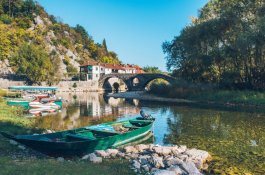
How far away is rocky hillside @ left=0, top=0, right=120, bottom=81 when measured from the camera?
9650 centimetres

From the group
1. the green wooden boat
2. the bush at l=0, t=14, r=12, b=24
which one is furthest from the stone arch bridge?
the green wooden boat

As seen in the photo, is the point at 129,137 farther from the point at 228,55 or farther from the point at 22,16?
the point at 22,16

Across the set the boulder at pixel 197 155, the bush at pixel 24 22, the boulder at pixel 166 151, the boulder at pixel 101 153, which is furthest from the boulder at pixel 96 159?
the bush at pixel 24 22

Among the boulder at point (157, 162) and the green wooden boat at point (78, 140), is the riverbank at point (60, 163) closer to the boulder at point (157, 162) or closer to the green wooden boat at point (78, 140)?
the boulder at point (157, 162)

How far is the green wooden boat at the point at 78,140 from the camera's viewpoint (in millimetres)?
16844

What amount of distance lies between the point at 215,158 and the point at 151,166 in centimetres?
499

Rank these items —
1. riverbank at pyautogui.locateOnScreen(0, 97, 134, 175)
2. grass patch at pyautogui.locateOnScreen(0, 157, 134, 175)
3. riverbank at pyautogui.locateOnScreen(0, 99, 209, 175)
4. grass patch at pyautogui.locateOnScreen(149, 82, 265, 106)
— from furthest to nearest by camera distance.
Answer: grass patch at pyautogui.locateOnScreen(149, 82, 265, 106) → riverbank at pyautogui.locateOnScreen(0, 99, 209, 175) → riverbank at pyautogui.locateOnScreen(0, 97, 134, 175) → grass patch at pyautogui.locateOnScreen(0, 157, 134, 175)

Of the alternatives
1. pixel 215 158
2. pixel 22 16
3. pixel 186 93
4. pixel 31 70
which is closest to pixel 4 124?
pixel 215 158

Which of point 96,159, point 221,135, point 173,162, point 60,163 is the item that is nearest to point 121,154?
point 96,159

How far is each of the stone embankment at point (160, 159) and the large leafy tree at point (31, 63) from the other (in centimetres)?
6864

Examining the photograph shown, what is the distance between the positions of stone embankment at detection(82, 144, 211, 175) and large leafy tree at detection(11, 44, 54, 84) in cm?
6864

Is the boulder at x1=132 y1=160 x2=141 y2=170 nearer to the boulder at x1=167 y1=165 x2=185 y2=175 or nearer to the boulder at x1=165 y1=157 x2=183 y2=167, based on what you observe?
the boulder at x1=165 y1=157 x2=183 y2=167

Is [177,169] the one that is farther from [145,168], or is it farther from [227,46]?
[227,46]

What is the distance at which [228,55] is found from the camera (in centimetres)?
5731
